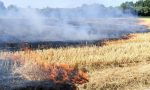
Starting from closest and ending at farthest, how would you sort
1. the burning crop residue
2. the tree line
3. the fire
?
1. the burning crop residue
2. the fire
3. the tree line

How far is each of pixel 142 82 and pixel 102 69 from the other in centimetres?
250

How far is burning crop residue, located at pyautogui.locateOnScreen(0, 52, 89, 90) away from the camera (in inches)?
651

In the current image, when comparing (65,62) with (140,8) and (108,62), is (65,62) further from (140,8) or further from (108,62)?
(140,8)

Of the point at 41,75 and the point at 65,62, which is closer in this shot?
the point at 41,75

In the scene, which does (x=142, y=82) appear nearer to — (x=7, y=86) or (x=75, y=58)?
(x=75, y=58)

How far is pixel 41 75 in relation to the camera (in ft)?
57.2

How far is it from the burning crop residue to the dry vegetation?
0.76 m

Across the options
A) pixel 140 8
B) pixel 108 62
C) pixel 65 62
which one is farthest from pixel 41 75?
pixel 140 8

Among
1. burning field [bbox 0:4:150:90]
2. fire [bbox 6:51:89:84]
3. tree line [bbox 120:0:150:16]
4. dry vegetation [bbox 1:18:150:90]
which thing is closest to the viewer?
burning field [bbox 0:4:150:90]

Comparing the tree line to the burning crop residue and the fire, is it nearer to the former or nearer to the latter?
the fire

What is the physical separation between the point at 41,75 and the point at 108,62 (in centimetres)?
513

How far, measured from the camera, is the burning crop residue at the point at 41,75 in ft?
54.3

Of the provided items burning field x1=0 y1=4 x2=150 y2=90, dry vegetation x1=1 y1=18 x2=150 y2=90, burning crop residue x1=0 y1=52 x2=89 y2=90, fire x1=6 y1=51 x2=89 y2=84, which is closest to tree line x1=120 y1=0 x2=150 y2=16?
burning field x1=0 y1=4 x2=150 y2=90

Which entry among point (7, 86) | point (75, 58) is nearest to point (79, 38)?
point (75, 58)
